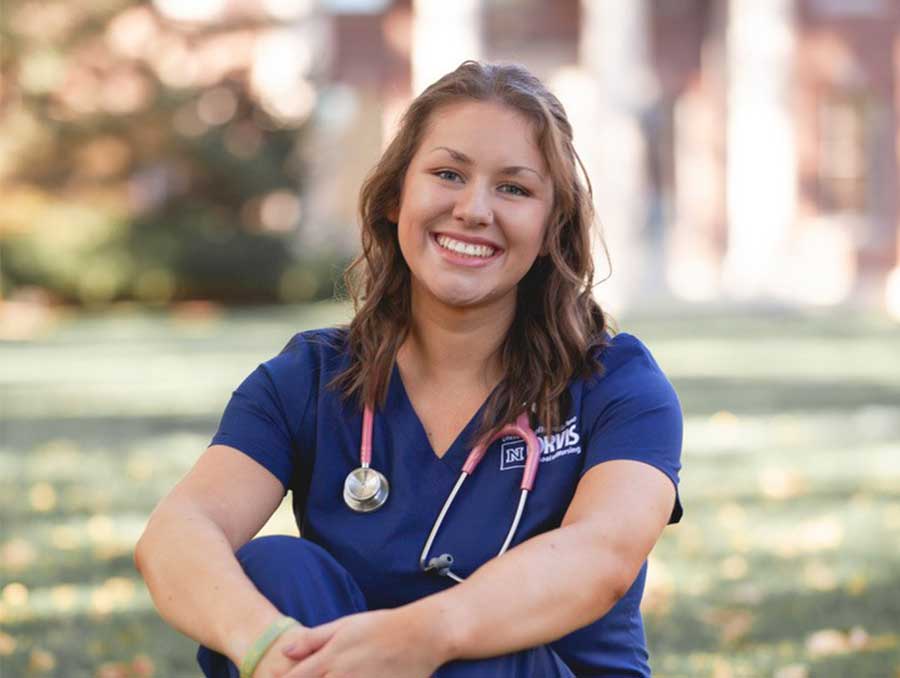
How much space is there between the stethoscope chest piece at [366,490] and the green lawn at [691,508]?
1.83m

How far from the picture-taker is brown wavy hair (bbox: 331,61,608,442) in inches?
116

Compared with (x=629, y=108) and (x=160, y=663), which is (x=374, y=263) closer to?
(x=160, y=663)

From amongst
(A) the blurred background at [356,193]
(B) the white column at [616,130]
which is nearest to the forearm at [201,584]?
(A) the blurred background at [356,193]

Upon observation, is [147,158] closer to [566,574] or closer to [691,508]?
[691,508]

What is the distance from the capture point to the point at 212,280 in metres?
21.7

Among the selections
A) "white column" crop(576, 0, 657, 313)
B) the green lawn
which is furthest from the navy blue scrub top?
"white column" crop(576, 0, 657, 313)

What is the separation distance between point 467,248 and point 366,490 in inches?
18.2

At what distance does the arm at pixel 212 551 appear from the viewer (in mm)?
2672

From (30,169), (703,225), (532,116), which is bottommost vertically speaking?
(703,225)

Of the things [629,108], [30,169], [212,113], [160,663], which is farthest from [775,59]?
[160,663]

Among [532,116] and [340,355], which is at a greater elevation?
[532,116]

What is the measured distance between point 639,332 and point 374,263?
44.6ft

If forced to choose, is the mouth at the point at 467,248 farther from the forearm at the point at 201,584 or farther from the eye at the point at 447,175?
the forearm at the point at 201,584

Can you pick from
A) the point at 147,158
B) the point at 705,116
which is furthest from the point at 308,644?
the point at 705,116
